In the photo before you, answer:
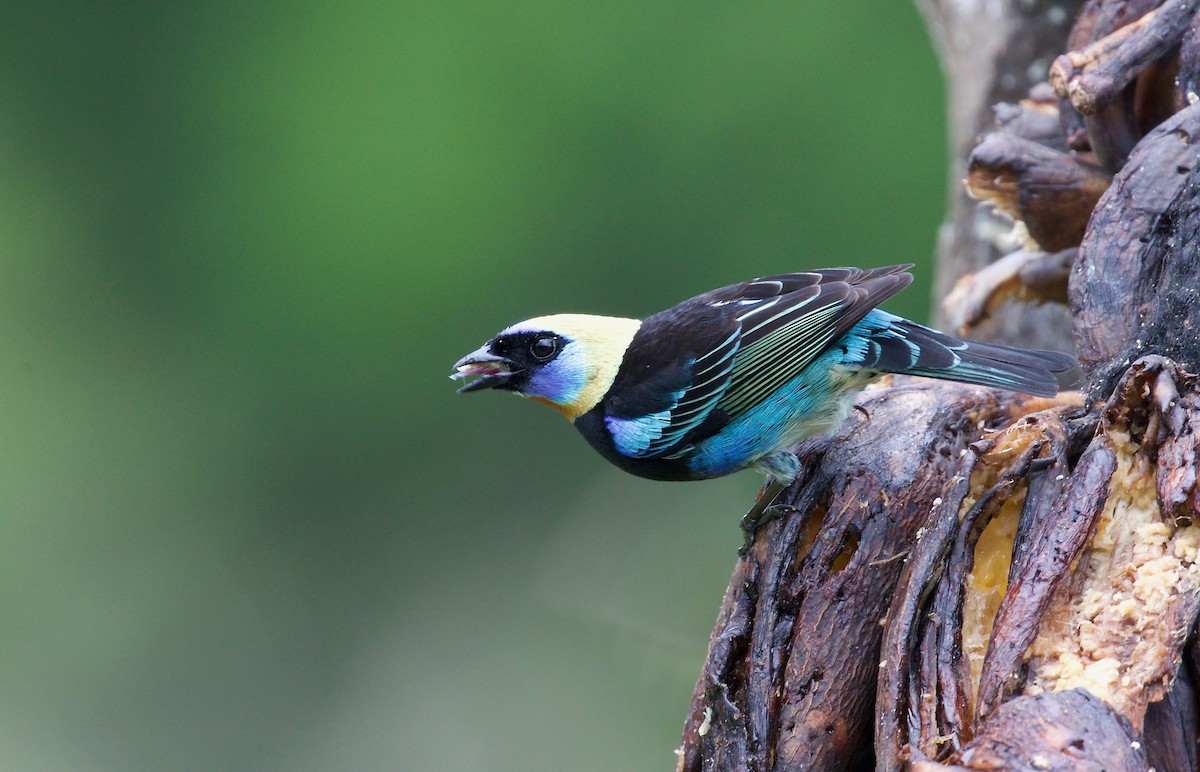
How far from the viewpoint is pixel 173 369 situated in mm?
8172

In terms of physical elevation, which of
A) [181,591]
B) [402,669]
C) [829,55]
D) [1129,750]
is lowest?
[402,669]

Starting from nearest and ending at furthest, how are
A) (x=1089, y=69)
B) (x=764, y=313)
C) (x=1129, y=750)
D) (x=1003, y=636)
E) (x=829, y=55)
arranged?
(x=1129, y=750)
(x=1003, y=636)
(x=1089, y=69)
(x=764, y=313)
(x=829, y=55)

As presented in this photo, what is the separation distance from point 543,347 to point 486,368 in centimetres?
17

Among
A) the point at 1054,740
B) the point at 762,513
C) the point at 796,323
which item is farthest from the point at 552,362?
the point at 1054,740

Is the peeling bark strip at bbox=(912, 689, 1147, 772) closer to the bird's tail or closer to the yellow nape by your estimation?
the bird's tail

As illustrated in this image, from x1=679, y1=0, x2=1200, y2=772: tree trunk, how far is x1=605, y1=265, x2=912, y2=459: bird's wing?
0.43m

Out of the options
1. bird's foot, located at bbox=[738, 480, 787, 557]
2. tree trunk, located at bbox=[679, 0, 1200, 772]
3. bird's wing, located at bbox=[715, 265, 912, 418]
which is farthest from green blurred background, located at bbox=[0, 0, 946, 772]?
tree trunk, located at bbox=[679, 0, 1200, 772]

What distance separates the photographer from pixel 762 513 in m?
2.70

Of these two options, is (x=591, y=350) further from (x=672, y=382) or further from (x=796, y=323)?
(x=796, y=323)

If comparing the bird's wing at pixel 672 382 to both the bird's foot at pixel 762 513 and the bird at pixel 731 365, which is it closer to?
the bird at pixel 731 365

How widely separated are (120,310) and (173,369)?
0.53 metres

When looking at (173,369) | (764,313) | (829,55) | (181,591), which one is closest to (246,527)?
(181,591)

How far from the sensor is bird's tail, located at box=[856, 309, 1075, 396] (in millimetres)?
2861

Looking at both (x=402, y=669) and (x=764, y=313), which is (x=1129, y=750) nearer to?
(x=764, y=313)
